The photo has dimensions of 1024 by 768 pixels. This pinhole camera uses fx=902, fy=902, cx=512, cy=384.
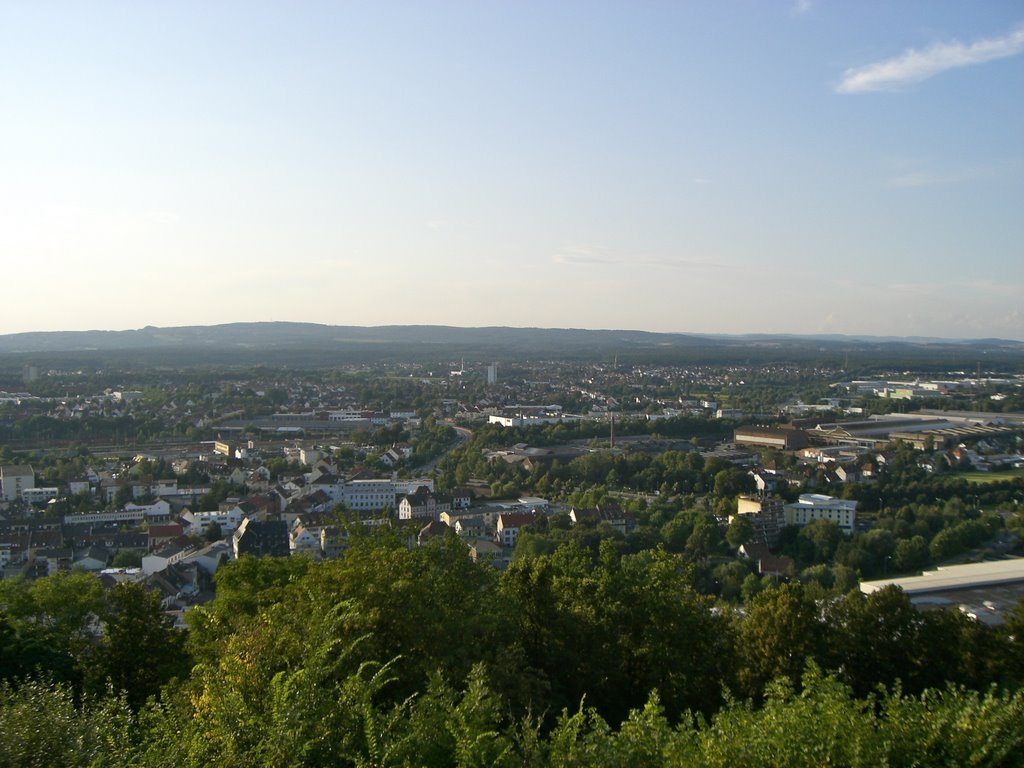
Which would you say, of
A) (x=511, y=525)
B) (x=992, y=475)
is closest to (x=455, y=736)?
(x=511, y=525)

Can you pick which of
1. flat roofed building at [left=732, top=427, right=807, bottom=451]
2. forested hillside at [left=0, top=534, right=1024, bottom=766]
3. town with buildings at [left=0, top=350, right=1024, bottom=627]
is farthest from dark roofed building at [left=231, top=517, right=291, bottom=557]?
flat roofed building at [left=732, top=427, right=807, bottom=451]

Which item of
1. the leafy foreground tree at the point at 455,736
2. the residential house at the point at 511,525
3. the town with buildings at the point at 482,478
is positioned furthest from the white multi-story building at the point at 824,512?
the leafy foreground tree at the point at 455,736

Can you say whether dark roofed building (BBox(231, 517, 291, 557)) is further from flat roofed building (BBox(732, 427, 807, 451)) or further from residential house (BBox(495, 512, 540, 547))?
flat roofed building (BBox(732, 427, 807, 451))

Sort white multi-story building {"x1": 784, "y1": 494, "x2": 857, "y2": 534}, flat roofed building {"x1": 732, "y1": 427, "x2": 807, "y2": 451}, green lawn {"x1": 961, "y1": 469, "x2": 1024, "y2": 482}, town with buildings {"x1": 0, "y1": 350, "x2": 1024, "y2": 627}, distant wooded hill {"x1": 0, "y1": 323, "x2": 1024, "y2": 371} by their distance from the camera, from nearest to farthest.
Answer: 1. town with buildings {"x1": 0, "y1": 350, "x2": 1024, "y2": 627}
2. white multi-story building {"x1": 784, "y1": 494, "x2": 857, "y2": 534}
3. green lawn {"x1": 961, "y1": 469, "x2": 1024, "y2": 482}
4. flat roofed building {"x1": 732, "y1": 427, "x2": 807, "y2": 451}
5. distant wooded hill {"x1": 0, "y1": 323, "x2": 1024, "y2": 371}

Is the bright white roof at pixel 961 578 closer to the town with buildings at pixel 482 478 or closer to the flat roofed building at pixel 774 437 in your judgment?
the town with buildings at pixel 482 478

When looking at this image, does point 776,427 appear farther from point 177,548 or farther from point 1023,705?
point 1023,705

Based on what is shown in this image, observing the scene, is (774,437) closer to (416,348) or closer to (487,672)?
(487,672)

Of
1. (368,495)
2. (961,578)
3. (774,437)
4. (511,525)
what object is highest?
(961,578)
